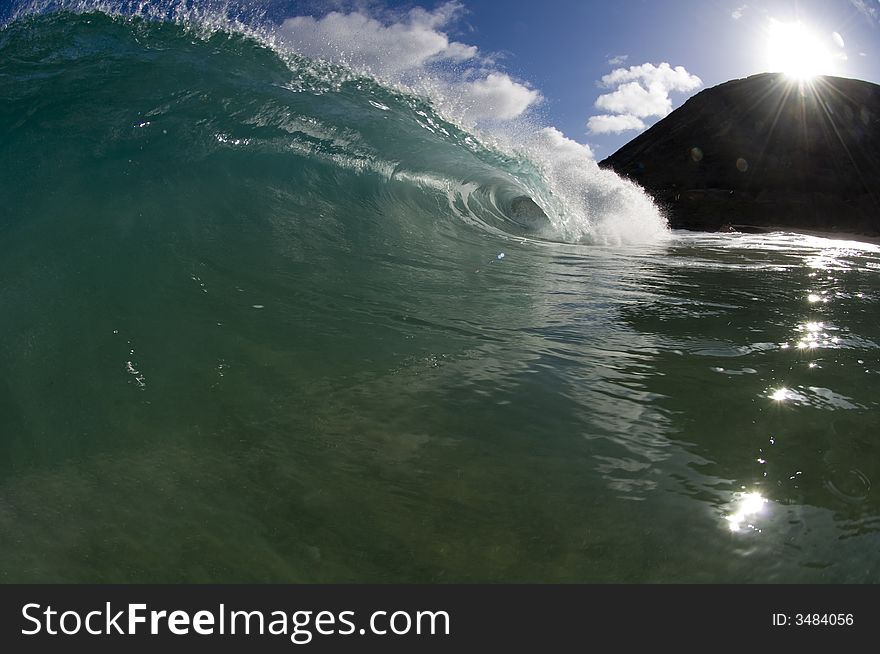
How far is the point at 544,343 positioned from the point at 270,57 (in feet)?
20.2

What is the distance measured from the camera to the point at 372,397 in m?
1.94

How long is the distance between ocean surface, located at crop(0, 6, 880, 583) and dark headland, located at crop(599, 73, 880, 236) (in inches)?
1056

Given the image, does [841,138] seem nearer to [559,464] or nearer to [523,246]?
[523,246]

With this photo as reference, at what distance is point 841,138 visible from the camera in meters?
36.4

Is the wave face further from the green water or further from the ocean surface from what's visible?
the green water

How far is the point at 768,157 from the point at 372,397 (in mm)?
41219

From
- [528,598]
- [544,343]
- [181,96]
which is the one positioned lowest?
[528,598]

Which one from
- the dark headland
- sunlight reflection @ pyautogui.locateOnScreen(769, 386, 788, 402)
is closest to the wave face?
sunlight reflection @ pyautogui.locateOnScreen(769, 386, 788, 402)

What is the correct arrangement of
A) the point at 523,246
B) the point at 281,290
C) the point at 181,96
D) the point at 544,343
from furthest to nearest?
the point at 523,246 < the point at 181,96 < the point at 281,290 < the point at 544,343

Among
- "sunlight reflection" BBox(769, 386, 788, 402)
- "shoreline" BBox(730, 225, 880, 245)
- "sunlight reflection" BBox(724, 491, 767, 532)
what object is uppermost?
"shoreline" BBox(730, 225, 880, 245)

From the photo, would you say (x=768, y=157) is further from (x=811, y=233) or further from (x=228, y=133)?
(x=228, y=133)

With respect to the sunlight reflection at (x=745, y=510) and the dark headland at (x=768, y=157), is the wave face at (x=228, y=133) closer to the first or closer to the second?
the sunlight reflection at (x=745, y=510)

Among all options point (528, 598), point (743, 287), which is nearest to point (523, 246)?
point (743, 287)

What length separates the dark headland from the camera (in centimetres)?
3180
